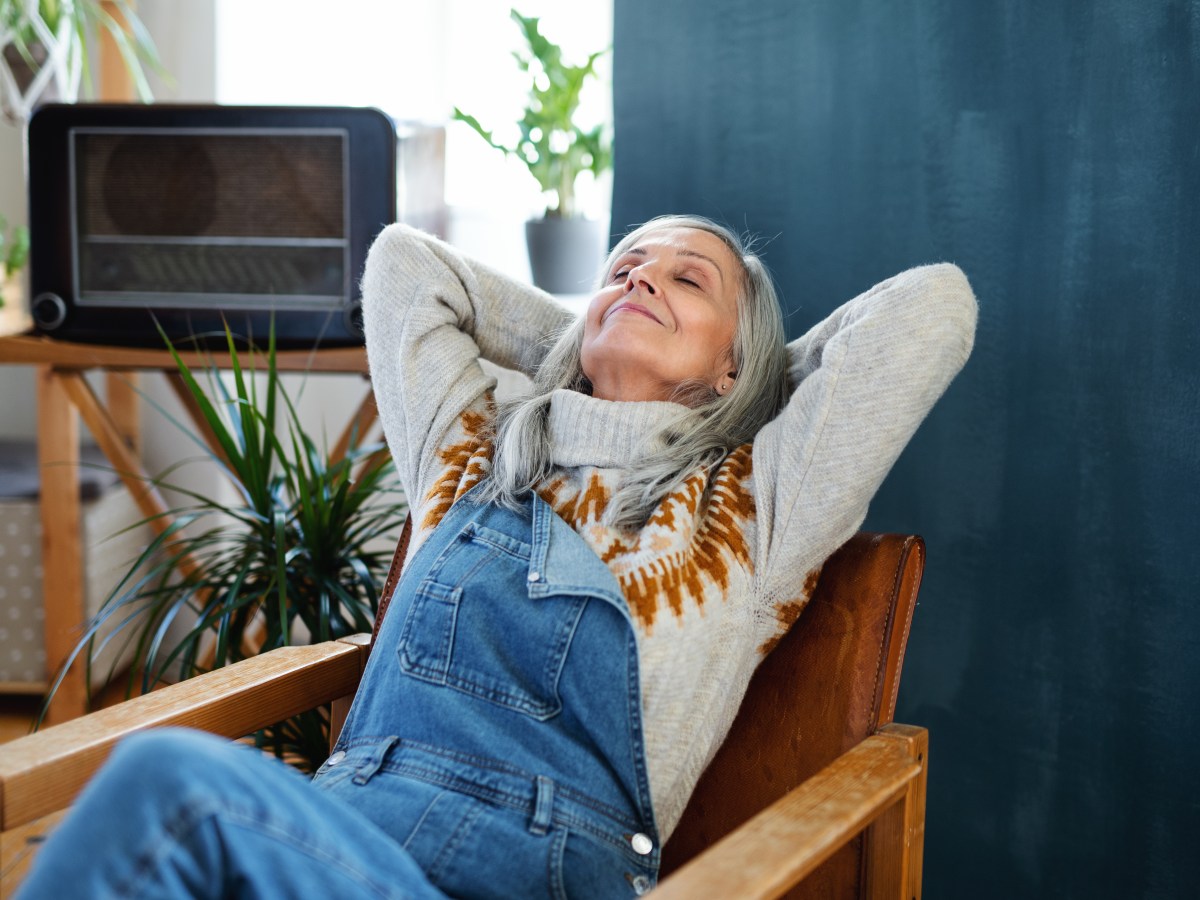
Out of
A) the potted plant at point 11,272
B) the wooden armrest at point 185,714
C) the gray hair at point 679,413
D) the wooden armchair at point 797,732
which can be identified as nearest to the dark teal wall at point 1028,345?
the gray hair at point 679,413

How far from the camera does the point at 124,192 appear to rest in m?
1.88

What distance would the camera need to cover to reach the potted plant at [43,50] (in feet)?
7.04

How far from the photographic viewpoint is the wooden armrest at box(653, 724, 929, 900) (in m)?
0.76

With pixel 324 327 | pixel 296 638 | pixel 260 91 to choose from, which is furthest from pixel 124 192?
pixel 296 638

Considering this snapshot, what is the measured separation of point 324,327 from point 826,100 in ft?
2.78

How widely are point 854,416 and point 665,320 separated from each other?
0.26m

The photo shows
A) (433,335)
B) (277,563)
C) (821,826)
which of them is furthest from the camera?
(277,563)

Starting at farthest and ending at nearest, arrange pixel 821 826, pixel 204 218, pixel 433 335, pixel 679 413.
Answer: pixel 204 218 < pixel 433 335 < pixel 679 413 < pixel 821 826

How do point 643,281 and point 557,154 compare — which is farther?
point 557,154

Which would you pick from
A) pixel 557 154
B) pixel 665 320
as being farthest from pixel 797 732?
pixel 557 154

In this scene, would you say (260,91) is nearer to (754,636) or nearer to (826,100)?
(826,100)

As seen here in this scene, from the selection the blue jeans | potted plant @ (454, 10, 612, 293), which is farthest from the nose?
potted plant @ (454, 10, 612, 293)

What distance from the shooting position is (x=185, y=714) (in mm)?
1033

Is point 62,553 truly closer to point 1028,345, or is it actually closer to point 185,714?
point 185,714
